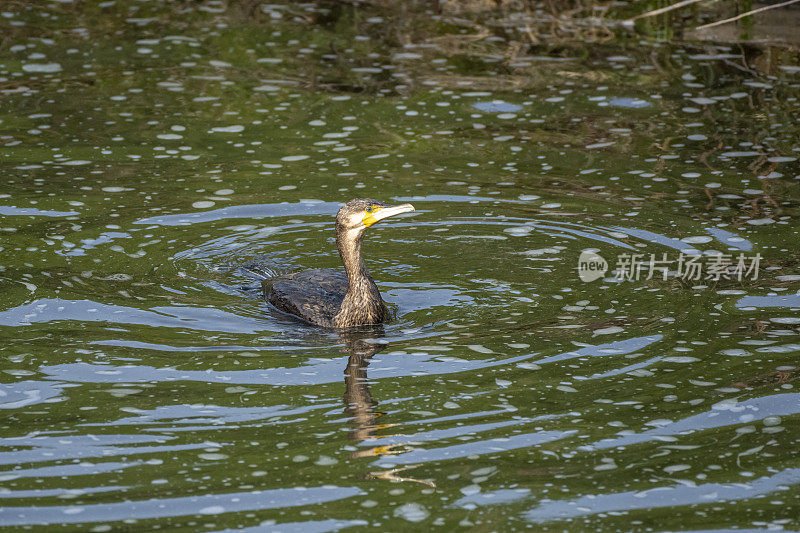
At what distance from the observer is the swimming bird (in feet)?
36.0

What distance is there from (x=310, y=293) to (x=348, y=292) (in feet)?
1.81

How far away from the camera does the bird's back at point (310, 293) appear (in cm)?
1127

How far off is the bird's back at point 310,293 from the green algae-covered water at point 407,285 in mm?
153

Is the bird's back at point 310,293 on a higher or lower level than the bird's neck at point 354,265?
lower

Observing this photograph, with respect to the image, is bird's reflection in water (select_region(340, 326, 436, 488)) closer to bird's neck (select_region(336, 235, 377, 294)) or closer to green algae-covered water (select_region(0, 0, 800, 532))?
green algae-covered water (select_region(0, 0, 800, 532))

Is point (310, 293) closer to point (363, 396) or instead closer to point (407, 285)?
point (407, 285)

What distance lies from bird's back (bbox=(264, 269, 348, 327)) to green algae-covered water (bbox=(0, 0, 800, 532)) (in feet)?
A: 0.50

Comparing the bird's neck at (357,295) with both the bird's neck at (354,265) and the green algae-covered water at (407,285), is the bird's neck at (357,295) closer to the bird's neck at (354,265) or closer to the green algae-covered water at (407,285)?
the bird's neck at (354,265)

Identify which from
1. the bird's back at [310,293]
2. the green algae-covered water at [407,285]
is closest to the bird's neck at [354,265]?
the bird's back at [310,293]

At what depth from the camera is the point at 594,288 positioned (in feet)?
38.4

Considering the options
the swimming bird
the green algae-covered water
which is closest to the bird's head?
the swimming bird

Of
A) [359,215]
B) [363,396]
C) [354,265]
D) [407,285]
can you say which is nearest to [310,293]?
[354,265]

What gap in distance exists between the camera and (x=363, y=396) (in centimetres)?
942

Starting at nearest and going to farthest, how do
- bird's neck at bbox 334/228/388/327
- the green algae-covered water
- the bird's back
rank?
the green algae-covered water → bird's neck at bbox 334/228/388/327 → the bird's back
